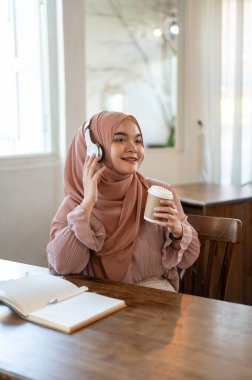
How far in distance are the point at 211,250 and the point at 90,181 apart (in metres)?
0.52

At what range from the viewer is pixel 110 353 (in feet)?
3.26

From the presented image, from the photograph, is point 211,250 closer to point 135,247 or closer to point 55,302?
point 135,247

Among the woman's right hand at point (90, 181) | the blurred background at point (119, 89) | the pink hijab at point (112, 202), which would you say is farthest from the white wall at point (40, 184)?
the woman's right hand at point (90, 181)

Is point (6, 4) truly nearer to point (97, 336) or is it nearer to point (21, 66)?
point (21, 66)

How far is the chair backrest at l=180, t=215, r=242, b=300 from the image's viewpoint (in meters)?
1.68

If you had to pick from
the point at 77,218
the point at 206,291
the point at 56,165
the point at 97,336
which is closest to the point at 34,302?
the point at 97,336

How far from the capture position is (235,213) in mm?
2662

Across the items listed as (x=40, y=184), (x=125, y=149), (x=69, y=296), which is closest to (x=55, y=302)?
(x=69, y=296)

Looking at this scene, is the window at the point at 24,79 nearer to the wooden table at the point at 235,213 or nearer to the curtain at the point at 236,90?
the wooden table at the point at 235,213

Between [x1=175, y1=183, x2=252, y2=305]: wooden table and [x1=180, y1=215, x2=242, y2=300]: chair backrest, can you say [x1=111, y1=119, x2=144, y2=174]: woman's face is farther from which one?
[x1=175, y1=183, x2=252, y2=305]: wooden table

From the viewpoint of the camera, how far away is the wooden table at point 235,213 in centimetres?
255

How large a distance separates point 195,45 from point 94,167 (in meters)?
2.12

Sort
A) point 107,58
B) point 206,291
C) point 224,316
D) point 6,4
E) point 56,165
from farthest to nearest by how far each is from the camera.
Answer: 1. point 107,58
2. point 56,165
3. point 6,4
4. point 206,291
5. point 224,316

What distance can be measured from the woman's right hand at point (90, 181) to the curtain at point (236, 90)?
1.90 metres
